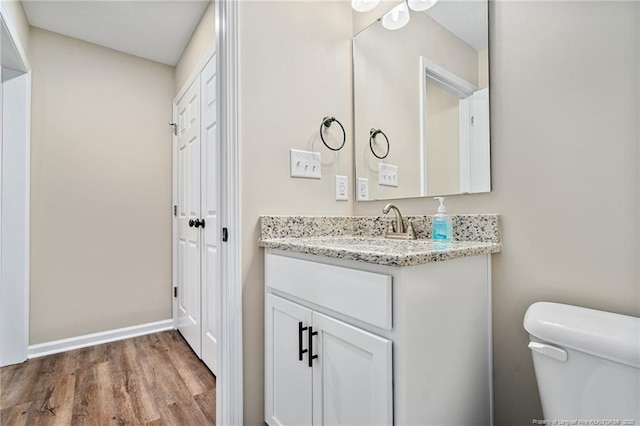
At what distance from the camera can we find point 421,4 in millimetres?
1297

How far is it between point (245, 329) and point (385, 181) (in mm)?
868

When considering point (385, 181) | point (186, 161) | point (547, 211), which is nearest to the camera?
point (547, 211)

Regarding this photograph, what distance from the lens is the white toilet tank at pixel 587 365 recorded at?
2.20 ft

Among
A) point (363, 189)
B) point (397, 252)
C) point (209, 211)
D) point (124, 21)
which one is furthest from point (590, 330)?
point (124, 21)

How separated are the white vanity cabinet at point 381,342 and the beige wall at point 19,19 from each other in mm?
2102

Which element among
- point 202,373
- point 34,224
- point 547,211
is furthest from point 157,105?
point 547,211

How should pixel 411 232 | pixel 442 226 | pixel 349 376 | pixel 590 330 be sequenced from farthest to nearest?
pixel 411 232
pixel 442 226
pixel 349 376
pixel 590 330

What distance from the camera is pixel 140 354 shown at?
7.15ft

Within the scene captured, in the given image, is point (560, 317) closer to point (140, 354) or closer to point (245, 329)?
point (245, 329)

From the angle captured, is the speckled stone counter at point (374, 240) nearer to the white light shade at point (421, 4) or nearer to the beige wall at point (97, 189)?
the white light shade at point (421, 4)

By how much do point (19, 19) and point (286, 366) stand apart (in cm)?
255

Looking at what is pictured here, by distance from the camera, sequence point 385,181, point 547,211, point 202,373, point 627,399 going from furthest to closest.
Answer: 1. point 202,373
2. point 385,181
3. point 547,211
4. point 627,399

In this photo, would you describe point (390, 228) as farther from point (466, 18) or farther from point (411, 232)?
point (466, 18)

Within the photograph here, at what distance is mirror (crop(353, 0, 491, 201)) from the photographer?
1126 millimetres
